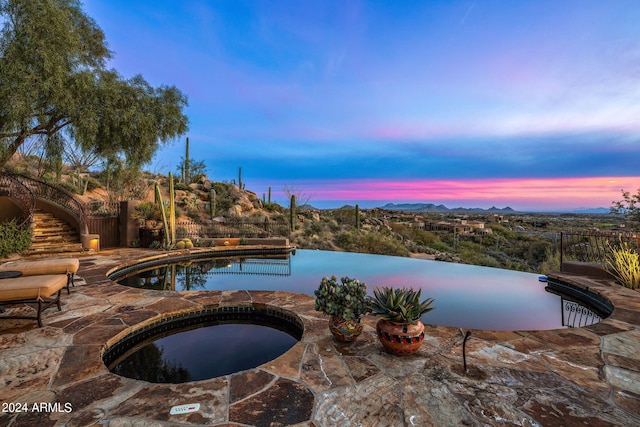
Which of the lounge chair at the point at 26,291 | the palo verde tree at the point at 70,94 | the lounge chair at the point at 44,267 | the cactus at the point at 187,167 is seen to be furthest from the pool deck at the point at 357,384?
the cactus at the point at 187,167

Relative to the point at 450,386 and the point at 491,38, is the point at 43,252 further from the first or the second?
the point at 491,38

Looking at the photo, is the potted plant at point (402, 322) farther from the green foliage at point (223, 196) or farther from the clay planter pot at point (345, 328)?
the green foliage at point (223, 196)

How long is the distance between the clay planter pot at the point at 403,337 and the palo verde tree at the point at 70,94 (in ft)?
32.9

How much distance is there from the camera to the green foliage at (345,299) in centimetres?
297

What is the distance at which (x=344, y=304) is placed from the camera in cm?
300

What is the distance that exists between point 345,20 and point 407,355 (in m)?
10.7

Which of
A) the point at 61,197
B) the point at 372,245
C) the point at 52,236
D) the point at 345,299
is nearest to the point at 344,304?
the point at 345,299

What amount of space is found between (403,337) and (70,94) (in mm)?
10476

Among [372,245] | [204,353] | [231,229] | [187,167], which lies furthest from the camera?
[187,167]

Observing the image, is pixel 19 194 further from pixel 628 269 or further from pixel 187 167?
pixel 628 269

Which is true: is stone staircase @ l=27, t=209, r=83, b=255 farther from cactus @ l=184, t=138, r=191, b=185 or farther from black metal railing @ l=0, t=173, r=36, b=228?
cactus @ l=184, t=138, r=191, b=185

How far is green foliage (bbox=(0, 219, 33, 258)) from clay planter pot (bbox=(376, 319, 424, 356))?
11065mm

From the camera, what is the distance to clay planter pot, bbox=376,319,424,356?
2.78 meters

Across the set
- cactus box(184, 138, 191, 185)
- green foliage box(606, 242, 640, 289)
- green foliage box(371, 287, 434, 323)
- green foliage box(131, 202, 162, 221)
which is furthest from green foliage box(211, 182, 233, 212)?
green foliage box(606, 242, 640, 289)
